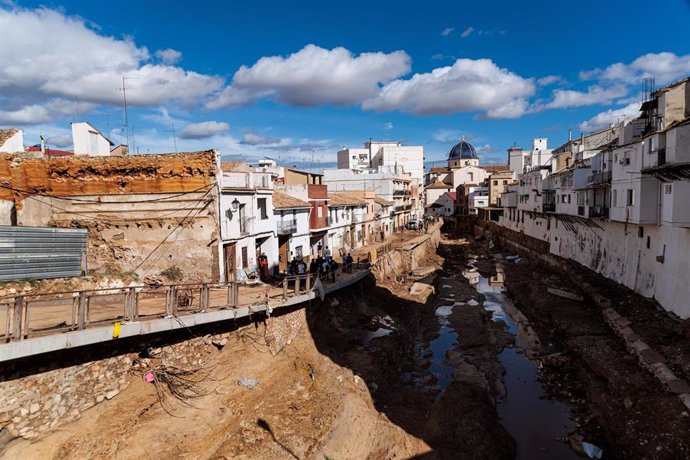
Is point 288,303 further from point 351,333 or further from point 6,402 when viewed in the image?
point 6,402

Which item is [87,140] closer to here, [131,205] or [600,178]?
[131,205]

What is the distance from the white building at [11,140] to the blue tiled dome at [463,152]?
366 ft

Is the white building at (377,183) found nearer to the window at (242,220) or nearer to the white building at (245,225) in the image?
the white building at (245,225)

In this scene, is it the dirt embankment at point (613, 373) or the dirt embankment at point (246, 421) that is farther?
the dirt embankment at point (613, 373)

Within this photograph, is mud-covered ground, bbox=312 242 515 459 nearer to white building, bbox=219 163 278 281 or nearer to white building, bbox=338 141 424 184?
white building, bbox=219 163 278 281

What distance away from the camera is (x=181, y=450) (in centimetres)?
1214

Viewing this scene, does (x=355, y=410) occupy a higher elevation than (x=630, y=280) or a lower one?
lower

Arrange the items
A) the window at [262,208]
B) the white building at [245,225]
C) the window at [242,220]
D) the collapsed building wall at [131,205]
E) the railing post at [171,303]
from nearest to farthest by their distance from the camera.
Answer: the railing post at [171,303] → the collapsed building wall at [131,205] → the white building at [245,225] → the window at [242,220] → the window at [262,208]

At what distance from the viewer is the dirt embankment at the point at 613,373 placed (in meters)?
14.0

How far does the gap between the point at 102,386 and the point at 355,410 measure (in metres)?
8.07

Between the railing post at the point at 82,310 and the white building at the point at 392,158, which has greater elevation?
the white building at the point at 392,158

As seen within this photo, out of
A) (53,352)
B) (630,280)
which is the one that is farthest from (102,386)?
(630,280)

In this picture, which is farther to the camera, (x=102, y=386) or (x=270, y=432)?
(x=270, y=432)

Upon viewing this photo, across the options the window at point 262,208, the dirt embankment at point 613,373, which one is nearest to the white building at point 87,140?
the window at point 262,208
